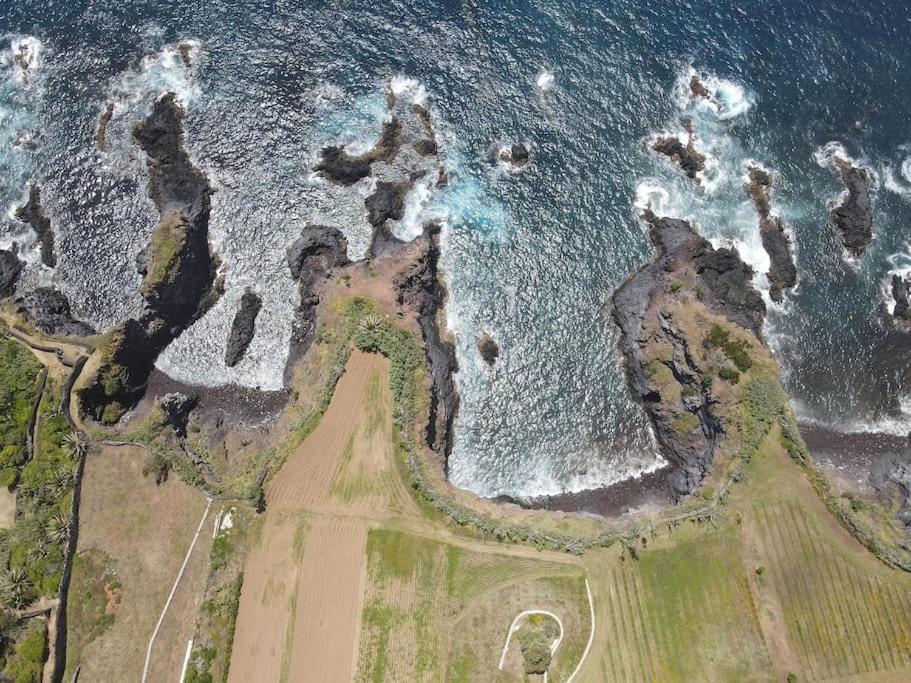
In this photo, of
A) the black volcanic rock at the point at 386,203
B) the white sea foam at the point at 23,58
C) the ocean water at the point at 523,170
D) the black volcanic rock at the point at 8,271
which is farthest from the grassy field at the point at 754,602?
the white sea foam at the point at 23,58

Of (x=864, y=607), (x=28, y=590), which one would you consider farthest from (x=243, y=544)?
(x=864, y=607)

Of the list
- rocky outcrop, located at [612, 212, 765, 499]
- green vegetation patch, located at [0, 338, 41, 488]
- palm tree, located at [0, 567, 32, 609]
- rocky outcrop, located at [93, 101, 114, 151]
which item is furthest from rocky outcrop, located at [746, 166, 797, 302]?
palm tree, located at [0, 567, 32, 609]

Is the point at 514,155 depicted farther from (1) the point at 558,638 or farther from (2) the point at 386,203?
(1) the point at 558,638

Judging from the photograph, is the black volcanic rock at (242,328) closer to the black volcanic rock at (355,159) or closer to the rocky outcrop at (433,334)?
the rocky outcrop at (433,334)

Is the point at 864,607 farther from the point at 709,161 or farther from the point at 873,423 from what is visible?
the point at 709,161

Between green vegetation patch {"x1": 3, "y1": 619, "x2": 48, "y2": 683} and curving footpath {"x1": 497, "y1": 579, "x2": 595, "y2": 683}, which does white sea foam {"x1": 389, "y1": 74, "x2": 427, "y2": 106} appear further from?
green vegetation patch {"x1": 3, "y1": 619, "x2": 48, "y2": 683}

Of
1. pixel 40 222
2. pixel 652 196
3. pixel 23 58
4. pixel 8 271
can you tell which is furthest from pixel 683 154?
pixel 23 58
